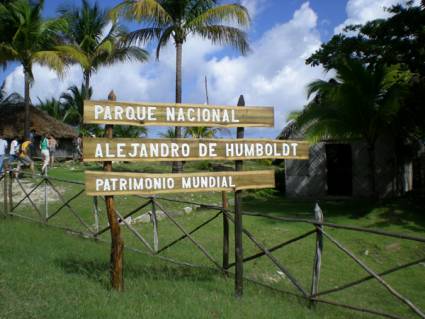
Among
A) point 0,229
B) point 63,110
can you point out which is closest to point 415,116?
point 0,229

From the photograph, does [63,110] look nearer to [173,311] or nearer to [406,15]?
[406,15]

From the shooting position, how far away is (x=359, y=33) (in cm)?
1608

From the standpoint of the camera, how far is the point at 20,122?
→ 82.1ft

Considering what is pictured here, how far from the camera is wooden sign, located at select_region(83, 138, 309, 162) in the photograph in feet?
16.6

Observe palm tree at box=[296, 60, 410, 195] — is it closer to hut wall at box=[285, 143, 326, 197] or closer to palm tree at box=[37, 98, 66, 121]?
hut wall at box=[285, 143, 326, 197]

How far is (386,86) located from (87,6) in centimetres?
1994

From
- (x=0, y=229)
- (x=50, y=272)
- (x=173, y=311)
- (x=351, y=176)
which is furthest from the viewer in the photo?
(x=351, y=176)

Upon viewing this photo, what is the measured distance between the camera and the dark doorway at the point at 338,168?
18.2 meters

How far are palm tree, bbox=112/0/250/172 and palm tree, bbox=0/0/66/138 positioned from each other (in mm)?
3565

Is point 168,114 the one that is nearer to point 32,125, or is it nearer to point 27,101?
point 27,101

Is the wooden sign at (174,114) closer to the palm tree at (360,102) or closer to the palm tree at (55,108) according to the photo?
the palm tree at (360,102)

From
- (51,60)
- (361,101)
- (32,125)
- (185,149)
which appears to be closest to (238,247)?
(185,149)

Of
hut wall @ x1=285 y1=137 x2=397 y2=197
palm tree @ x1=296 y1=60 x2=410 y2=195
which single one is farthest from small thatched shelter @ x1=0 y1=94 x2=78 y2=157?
palm tree @ x1=296 y1=60 x2=410 y2=195

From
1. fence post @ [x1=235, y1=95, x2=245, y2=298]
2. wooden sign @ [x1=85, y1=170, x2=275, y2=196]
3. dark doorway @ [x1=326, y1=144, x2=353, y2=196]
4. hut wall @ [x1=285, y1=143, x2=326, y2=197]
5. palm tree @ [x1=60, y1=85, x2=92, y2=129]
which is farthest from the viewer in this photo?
palm tree @ [x1=60, y1=85, x2=92, y2=129]
